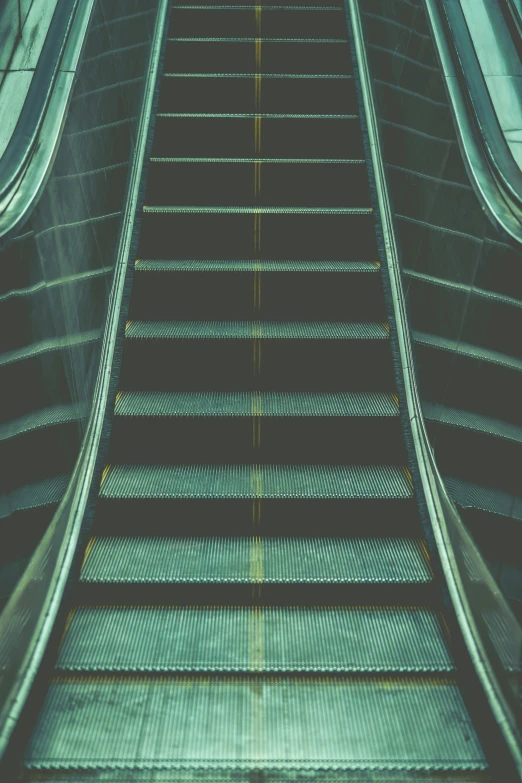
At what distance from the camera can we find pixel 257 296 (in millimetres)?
4301

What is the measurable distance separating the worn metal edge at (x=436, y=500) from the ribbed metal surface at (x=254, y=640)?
18 cm

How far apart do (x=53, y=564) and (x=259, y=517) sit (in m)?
1.03

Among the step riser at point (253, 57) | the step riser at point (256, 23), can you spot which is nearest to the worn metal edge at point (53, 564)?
the step riser at point (253, 57)

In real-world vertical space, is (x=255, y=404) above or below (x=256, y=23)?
below

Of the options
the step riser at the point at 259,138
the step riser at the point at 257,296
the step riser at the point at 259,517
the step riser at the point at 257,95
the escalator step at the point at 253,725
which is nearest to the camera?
the escalator step at the point at 253,725

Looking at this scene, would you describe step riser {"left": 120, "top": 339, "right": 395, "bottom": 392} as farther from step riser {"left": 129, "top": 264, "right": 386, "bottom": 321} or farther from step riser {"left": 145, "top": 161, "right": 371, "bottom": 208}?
step riser {"left": 145, "top": 161, "right": 371, "bottom": 208}

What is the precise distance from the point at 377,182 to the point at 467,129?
3.21 ft

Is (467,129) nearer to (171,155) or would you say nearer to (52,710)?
(171,155)

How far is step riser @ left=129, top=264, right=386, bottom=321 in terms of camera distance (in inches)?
167

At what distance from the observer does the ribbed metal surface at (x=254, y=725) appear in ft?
7.90

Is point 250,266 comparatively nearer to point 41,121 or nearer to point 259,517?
point 41,121

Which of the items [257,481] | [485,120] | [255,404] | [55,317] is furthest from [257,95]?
[257,481]

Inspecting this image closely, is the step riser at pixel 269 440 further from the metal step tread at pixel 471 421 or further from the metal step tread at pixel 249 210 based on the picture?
the metal step tread at pixel 249 210

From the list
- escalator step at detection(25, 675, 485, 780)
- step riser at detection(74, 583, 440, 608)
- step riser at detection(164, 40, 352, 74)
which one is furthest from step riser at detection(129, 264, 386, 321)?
step riser at detection(164, 40, 352, 74)
